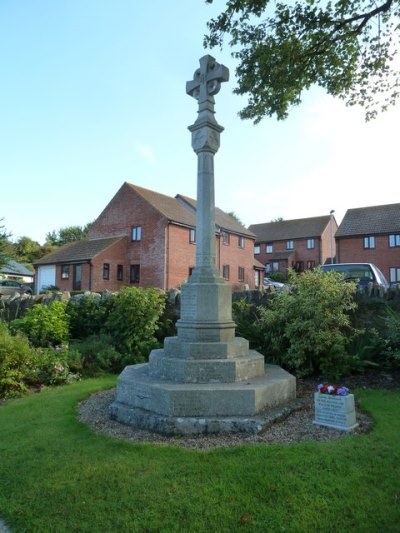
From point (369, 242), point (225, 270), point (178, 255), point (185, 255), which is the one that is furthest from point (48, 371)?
point (369, 242)

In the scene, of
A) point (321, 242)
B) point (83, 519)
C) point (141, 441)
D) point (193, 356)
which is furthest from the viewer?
point (321, 242)

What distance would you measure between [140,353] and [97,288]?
2273 cm

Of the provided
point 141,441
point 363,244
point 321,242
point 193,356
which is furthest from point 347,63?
point 321,242

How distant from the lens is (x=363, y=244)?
121 ft

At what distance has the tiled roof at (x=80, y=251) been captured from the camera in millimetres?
31438

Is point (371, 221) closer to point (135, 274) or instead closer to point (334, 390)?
point (135, 274)

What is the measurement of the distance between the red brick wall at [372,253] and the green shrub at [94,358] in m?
32.9

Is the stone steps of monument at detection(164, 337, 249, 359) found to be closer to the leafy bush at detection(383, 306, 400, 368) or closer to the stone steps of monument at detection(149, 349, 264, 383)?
the stone steps of monument at detection(149, 349, 264, 383)

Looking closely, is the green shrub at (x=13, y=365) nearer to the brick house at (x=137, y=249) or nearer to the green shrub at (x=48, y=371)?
the green shrub at (x=48, y=371)

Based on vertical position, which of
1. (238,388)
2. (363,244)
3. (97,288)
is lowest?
(238,388)

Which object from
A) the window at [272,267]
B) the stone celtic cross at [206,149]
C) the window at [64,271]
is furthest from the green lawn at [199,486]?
the window at [272,267]

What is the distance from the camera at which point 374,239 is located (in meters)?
36.6

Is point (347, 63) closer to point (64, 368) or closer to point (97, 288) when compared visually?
point (64, 368)

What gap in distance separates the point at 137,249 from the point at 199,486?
1147 inches
